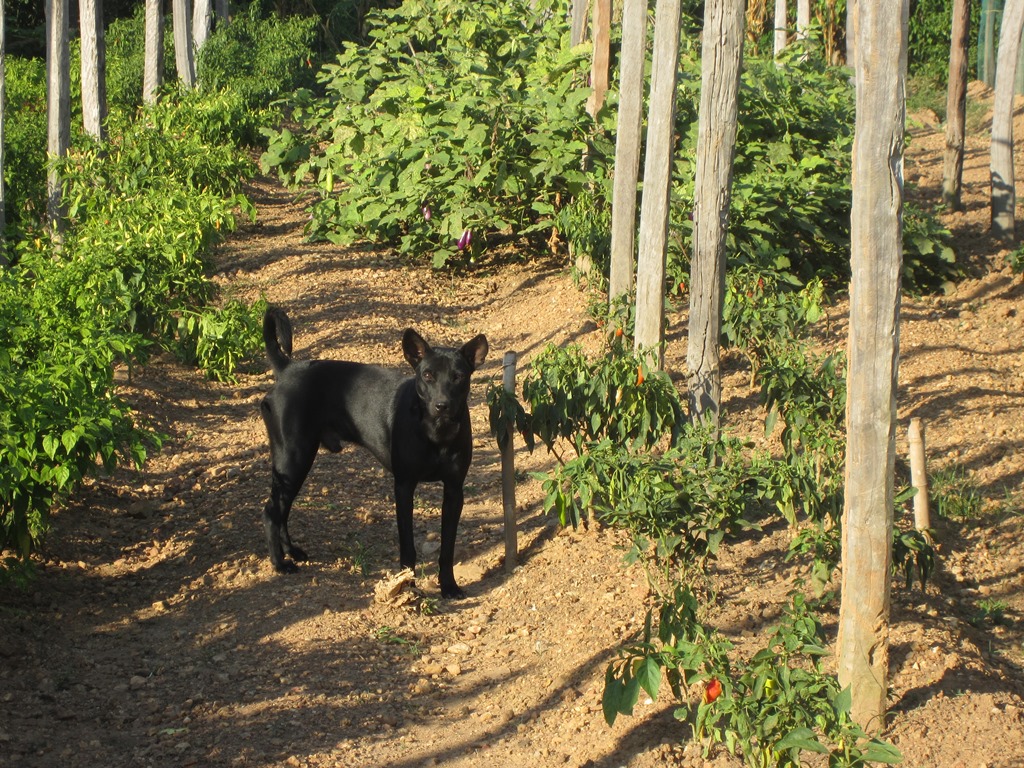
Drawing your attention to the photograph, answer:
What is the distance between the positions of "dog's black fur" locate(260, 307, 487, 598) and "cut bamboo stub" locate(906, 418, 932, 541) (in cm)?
238

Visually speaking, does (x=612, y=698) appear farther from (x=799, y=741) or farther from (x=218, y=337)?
(x=218, y=337)

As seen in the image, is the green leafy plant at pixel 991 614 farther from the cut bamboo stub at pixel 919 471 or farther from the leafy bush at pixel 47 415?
the leafy bush at pixel 47 415

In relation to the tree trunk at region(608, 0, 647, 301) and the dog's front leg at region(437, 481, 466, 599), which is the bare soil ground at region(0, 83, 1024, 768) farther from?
the tree trunk at region(608, 0, 647, 301)

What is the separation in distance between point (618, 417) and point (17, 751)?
11.0 feet

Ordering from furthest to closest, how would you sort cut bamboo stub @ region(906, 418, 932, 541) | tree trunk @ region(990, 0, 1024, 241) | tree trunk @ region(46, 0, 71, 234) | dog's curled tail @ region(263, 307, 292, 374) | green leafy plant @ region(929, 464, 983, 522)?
tree trunk @ region(990, 0, 1024, 241) < tree trunk @ region(46, 0, 71, 234) < green leafy plant @ region(929, 464, 983, 522) < dog's curled tail @ region(263, 307, 292, 374) < cut bamboo stub @ region(906, 418, 932, 541)

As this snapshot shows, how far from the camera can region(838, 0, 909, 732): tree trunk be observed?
176 inches

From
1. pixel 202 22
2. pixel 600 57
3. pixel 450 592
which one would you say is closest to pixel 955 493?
pixel 450 592

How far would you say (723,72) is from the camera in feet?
23.2

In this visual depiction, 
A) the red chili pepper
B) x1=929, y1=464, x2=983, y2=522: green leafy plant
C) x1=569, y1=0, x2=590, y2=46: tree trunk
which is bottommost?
x1=929, y1=464, x2=983, y2=522: green leafy plant

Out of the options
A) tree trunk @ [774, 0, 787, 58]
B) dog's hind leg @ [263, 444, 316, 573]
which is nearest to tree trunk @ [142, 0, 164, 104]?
tree trunk @ [774, 0, 787, 58]

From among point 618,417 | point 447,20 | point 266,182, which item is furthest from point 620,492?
point 266,182

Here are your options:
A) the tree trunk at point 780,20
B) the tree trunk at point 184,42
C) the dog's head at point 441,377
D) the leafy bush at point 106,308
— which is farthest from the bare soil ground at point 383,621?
the tree trunk at point 184,42

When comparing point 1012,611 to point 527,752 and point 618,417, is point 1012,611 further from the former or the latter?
point 527,752

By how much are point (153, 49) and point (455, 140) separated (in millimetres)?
8438
